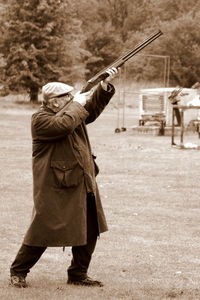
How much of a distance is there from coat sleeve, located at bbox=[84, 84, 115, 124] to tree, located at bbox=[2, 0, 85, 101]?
4836cm

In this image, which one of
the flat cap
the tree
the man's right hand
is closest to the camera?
the flat cap

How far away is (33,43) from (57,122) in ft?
166

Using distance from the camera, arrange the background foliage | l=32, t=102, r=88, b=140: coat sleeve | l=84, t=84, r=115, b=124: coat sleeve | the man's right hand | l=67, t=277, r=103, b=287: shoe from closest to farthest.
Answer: l=32, t=102, r=88, b=140: coat sleeve → the man's right hand → l=84, t=84, r=115, b=124: coat sleeve → l=67, t=277, r=103, b=287: shoe → the background foliage

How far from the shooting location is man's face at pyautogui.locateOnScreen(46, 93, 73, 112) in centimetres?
654

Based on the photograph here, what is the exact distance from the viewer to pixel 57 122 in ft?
20.9

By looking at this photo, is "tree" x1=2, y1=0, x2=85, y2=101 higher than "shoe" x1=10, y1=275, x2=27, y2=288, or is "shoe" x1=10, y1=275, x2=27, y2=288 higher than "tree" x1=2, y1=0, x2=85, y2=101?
"tree" x1=2, y1=0, x2=85, y2=101

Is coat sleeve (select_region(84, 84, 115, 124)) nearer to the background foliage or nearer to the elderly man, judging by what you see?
the elderly man

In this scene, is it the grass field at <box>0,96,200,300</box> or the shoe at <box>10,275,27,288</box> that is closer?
the shoe at <box>10,275,27,288</box>

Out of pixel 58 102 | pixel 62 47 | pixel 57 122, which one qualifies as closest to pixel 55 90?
pixel 58 102

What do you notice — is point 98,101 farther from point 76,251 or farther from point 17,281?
point 17,281

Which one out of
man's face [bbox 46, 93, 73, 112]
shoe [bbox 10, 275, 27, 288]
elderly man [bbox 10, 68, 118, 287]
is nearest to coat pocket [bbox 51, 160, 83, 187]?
elderly man [bbox 10, 68, 118, 287]

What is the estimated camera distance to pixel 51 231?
256 inches

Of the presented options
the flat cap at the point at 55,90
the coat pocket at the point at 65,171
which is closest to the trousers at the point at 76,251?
the coat pocket at the point at 65,171

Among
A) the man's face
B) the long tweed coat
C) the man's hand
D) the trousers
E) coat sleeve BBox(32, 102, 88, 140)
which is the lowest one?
the trousers
